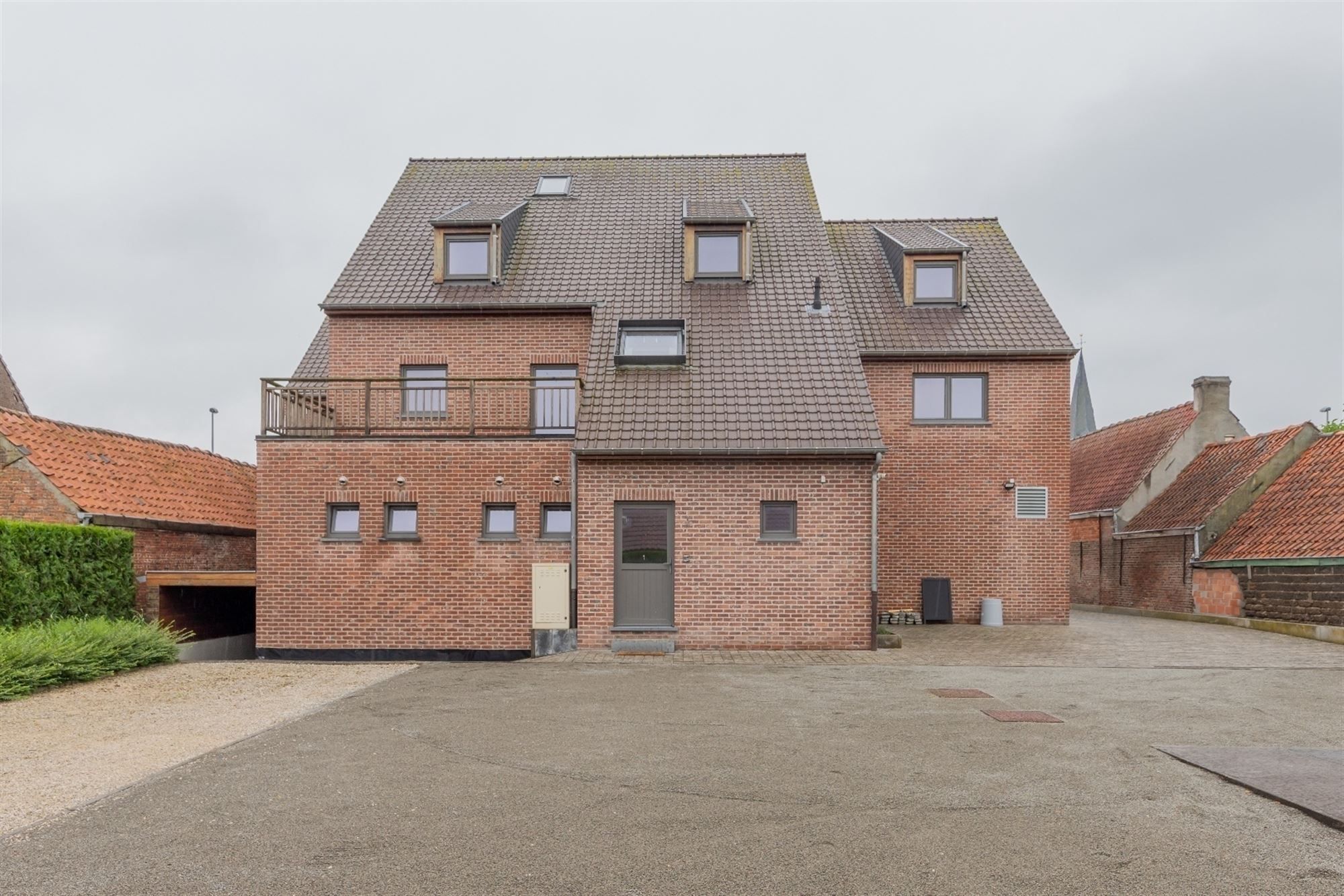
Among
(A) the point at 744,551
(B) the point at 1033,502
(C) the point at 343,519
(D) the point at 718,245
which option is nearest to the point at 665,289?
(D) the point at 718,245

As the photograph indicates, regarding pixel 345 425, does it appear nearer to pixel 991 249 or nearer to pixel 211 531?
pixel 211 531

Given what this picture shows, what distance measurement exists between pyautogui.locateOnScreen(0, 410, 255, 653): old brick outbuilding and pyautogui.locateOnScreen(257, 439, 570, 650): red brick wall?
4.51 ft

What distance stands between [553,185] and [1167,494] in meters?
16.7

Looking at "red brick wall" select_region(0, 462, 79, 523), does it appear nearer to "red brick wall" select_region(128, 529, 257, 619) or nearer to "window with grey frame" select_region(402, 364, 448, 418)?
"red brick wall" select_region(128, 529, 257, 619)

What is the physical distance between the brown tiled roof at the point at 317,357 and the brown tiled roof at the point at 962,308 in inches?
442

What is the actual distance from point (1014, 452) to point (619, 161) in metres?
10.9

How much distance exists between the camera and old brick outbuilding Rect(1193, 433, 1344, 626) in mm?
15859

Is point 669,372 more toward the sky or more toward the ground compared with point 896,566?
more toward the sky

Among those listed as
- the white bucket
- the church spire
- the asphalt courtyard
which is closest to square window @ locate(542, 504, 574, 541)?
the asphalt courtyard

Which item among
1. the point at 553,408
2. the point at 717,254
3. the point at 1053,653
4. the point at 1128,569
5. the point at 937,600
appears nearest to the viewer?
the point at 1053,653

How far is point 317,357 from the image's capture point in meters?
19.7

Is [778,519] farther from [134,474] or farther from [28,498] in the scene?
[134,474]

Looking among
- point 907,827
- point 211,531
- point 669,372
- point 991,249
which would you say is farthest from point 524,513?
point 991,249

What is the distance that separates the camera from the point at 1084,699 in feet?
31.4
